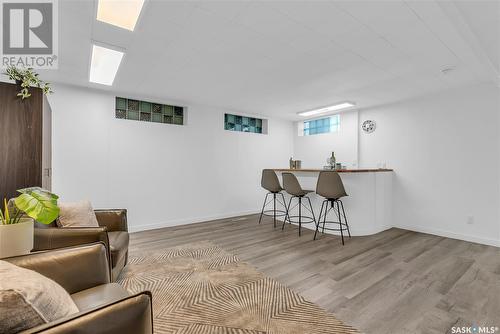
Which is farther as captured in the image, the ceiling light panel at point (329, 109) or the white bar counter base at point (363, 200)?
the ceiling light panel at point (329, 109)

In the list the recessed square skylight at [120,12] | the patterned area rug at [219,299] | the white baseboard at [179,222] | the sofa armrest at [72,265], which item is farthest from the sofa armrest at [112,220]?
the recessed square skylight at [120,12]

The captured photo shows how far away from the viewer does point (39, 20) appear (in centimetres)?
212

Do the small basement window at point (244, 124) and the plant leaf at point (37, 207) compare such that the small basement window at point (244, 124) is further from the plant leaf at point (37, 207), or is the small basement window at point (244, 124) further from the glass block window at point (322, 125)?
the plant leaf at point (37, 207)

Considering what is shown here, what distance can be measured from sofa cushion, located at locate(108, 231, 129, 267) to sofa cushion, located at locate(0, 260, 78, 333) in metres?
1.34

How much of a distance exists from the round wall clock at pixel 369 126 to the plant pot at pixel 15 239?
216 inches

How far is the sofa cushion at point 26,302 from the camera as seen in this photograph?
25.5 inches

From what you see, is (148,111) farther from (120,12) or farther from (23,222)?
(23,222)

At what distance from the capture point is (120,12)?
2023 mm

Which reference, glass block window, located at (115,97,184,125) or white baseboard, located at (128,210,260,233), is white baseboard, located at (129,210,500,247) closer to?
white baseboard, located at (128,210,260,233)

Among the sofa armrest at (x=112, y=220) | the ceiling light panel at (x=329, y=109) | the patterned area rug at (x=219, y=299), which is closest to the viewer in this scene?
the patterned area rug at (x=219, y=299)

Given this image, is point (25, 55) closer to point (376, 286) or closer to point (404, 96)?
point (376, 286)

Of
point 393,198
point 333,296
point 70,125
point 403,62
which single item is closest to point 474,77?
point 403,62

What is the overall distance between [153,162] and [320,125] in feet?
13.9

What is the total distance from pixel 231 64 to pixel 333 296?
2838 mm
